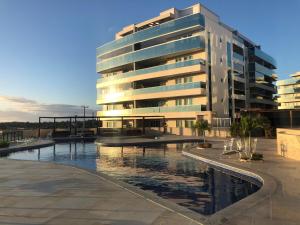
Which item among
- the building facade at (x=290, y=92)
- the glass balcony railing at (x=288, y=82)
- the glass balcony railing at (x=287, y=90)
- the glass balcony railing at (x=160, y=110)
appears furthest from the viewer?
the glass balcony railing at (x=288, y=82)

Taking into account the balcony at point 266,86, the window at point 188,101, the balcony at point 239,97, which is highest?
the balcony at point 266,86

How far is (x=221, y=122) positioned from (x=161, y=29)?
73.1 feet

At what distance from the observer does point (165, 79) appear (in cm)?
6116

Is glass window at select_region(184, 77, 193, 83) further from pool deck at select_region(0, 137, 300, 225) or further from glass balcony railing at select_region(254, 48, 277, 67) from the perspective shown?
pool deck at select_region(0, 137, 300, 225)

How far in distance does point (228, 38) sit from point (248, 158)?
1921 inches

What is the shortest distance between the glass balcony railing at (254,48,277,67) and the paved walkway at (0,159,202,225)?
237 ft

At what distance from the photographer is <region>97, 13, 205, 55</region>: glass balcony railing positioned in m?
52.8

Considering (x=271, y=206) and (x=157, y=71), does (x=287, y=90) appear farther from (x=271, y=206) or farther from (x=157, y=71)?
(x=271, y=206)

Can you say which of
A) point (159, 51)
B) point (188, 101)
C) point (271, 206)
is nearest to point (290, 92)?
point (188, 101)

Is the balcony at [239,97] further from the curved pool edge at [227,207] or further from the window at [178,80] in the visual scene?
the curved pool edge at [227,207]

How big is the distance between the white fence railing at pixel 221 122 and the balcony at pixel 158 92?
225 inches

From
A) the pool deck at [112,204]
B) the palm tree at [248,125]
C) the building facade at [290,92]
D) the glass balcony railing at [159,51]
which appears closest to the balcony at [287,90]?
the building facade at [290,92]

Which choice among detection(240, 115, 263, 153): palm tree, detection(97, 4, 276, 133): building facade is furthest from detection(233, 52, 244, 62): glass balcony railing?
detection(240, 115, 263, 153): palm tree

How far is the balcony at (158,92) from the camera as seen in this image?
173 feet
